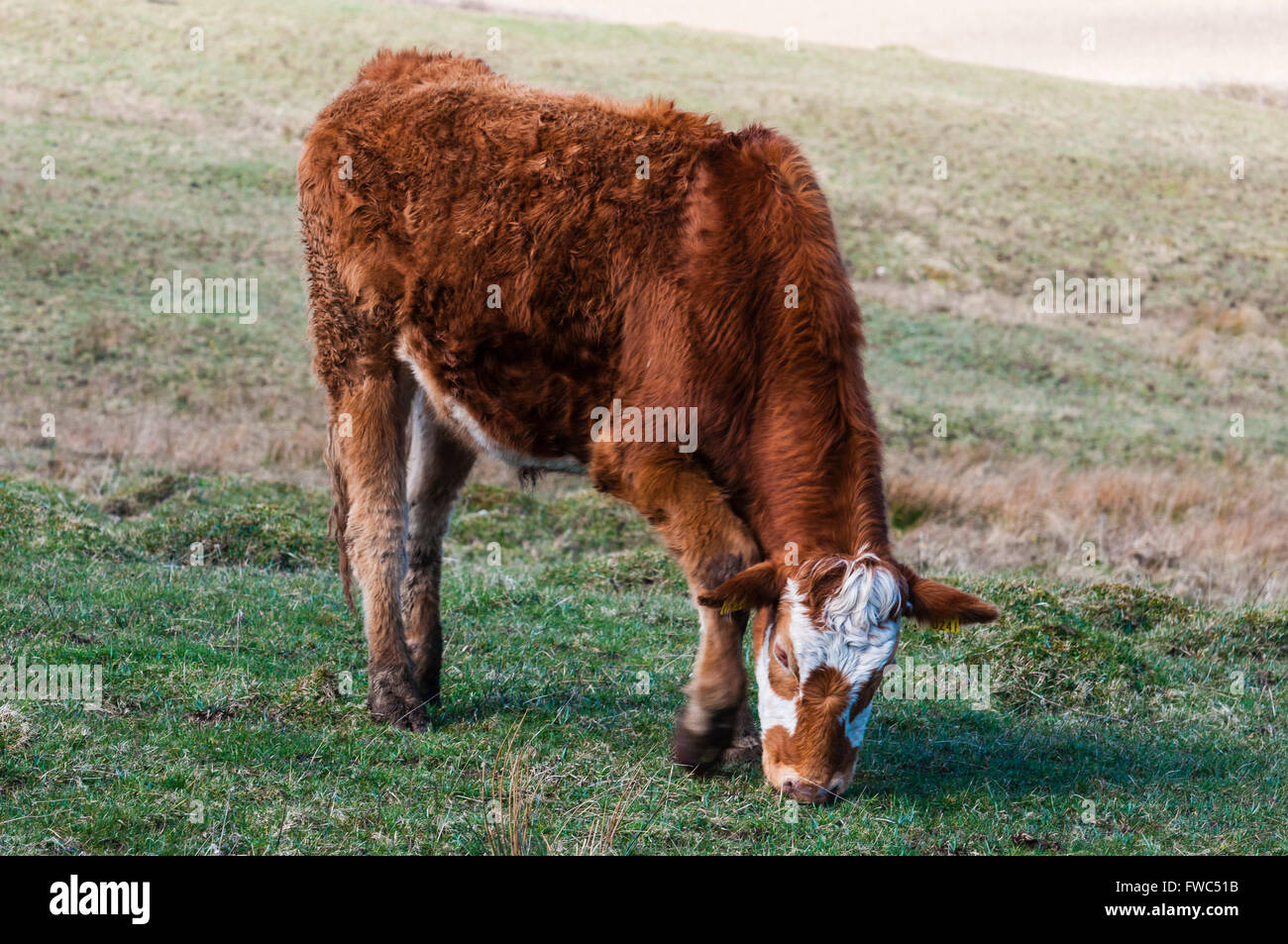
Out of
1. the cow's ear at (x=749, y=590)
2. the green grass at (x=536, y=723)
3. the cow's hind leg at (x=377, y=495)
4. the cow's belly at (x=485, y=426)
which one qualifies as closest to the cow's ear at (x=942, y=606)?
the cow's ear at (x=749, y=590)

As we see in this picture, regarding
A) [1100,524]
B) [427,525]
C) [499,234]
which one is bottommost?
[1100,524]

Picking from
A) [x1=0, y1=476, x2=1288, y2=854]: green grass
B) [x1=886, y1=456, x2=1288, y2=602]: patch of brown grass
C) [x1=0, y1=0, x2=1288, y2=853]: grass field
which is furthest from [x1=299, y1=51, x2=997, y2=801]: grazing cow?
[x1=886, y1=456, x2=1288, y2=602]: patch of brown grass

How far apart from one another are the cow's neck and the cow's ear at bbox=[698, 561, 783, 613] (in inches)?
4.6

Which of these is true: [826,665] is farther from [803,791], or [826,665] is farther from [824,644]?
[803,791]

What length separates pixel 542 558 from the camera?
37.3 ft

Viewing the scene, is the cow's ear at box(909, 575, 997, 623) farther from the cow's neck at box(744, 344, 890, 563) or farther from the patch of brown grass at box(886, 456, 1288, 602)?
the patch of brown grass at box(886, 456, 1288, 602)

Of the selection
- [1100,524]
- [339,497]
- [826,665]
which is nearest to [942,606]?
[826,665]

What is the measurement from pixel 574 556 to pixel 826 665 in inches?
269

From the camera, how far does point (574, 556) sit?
11641mm

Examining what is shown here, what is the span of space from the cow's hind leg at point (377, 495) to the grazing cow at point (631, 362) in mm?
12

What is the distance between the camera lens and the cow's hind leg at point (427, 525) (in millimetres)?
6957

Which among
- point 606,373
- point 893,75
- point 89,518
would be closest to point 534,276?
point 606,373

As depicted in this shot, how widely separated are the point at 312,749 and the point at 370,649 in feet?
2.73

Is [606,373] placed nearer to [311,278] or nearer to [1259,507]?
[311,278]
